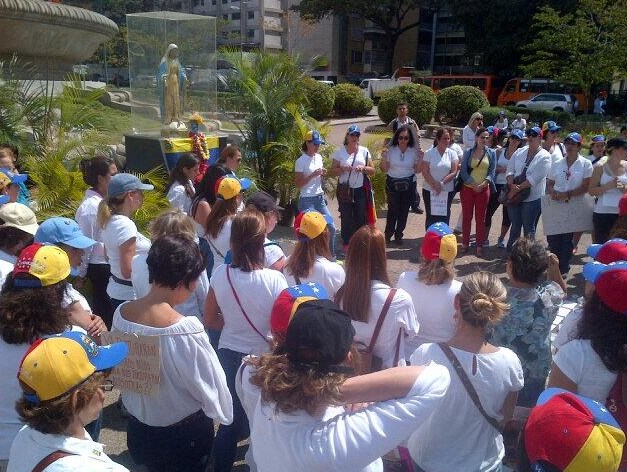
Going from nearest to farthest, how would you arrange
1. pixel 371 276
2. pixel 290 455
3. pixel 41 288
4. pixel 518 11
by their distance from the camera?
1. pixel 290 455
2. pixel 41 288
3. pixel 371 276
4. pixel 518 11

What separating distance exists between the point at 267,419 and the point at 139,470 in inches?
78.7

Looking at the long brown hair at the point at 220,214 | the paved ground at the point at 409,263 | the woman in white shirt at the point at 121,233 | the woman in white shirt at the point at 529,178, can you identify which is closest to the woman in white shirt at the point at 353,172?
the paved ground at the point at 409,263

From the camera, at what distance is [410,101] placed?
21.8 meters

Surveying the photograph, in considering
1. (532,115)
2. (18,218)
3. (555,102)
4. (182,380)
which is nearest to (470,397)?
(182,380)

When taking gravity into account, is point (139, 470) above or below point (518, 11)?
below

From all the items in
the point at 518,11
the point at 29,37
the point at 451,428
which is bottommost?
the point at 451,428

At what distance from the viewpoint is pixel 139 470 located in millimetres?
3336

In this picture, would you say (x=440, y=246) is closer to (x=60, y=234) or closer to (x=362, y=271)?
(x=362, y=271)

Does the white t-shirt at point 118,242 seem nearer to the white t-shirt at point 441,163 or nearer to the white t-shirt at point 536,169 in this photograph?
the white t-shirt at point 441,163

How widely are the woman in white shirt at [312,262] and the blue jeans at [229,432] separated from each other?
585 mm

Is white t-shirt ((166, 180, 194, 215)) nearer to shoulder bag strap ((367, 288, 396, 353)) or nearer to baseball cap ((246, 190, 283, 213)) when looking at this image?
baseball cap ((246, 190, 283, 213))

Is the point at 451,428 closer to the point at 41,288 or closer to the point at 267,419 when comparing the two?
the point at 267,419

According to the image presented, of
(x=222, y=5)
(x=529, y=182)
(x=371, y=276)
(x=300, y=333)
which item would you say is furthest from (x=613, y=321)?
(x=222, y=5)

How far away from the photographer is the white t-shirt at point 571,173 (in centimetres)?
656
